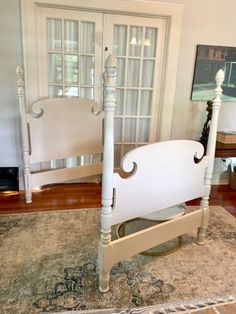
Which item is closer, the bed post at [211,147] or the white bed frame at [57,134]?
the bed post at [211,147]

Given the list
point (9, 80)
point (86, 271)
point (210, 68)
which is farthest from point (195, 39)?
point (86, 271)

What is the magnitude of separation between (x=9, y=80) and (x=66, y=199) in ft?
4.83

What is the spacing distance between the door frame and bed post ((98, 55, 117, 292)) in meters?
1.88

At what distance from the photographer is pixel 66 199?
10.0 ft

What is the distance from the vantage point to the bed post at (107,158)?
4.51 ft

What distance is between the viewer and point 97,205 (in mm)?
2941

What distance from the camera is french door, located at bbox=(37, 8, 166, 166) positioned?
2.97m

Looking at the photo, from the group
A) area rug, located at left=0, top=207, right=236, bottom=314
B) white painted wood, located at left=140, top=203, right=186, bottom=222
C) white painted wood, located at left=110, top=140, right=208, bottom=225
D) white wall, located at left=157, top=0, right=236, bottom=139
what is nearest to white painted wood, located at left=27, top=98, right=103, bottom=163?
area rug, located at left=0, top=207, right=236, bottom=314

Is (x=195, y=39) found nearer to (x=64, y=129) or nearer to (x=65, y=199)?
(x=64, y=129)

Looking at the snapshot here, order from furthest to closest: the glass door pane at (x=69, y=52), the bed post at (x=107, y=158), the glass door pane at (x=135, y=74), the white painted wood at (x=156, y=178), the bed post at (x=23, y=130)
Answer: the glass door pane at (x=135, y=74) → the glass door pane at (x=69, y=52) → the bed post at (x=23, y=130) → the white painted wood at (x=156, y=178) → the bed post at (x=107, y=158)

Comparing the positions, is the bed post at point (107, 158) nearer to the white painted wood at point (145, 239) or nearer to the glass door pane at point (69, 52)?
the white painted wood at point (145, 239)

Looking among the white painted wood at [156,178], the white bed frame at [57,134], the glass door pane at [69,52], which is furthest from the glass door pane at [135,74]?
the white painted wood at [156,178]

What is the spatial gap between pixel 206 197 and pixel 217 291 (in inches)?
26.6

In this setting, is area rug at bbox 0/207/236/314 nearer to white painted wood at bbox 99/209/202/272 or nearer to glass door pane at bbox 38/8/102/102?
white painted wood at bbox 99/209/202/272
